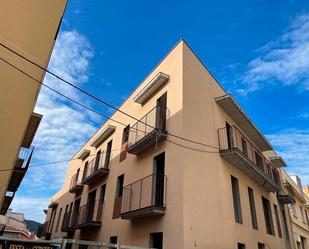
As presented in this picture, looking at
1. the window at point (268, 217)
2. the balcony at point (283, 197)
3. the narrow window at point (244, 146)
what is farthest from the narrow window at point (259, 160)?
the balcony at point (283, 197)

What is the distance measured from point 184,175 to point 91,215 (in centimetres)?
917

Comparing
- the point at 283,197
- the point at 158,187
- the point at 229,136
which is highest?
the point at 229,136

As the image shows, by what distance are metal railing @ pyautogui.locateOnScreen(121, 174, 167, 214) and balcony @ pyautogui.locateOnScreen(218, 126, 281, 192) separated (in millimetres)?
3253

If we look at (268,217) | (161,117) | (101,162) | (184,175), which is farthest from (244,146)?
(101,162)

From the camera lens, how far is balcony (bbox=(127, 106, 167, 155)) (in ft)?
33.8

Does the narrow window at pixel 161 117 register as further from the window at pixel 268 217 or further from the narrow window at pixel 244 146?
the window at pixel 268 217

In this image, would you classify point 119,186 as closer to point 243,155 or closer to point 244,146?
point 243,155

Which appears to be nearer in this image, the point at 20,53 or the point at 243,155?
the point at 20,53

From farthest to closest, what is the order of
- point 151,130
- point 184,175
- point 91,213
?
point 91,213 < point 151,130 < point 184,175

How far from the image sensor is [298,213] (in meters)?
22.8

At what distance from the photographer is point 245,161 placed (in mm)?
12000

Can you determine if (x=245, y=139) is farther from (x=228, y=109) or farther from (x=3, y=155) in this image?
(x=3, y=155)

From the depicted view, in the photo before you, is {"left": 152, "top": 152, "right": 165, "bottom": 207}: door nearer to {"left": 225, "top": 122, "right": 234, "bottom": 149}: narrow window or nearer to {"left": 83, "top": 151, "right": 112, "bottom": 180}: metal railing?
{"left": 225, "top": 122, "right": 234, "bottom": 149}: narrow window

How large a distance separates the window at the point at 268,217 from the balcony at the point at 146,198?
8.09m
